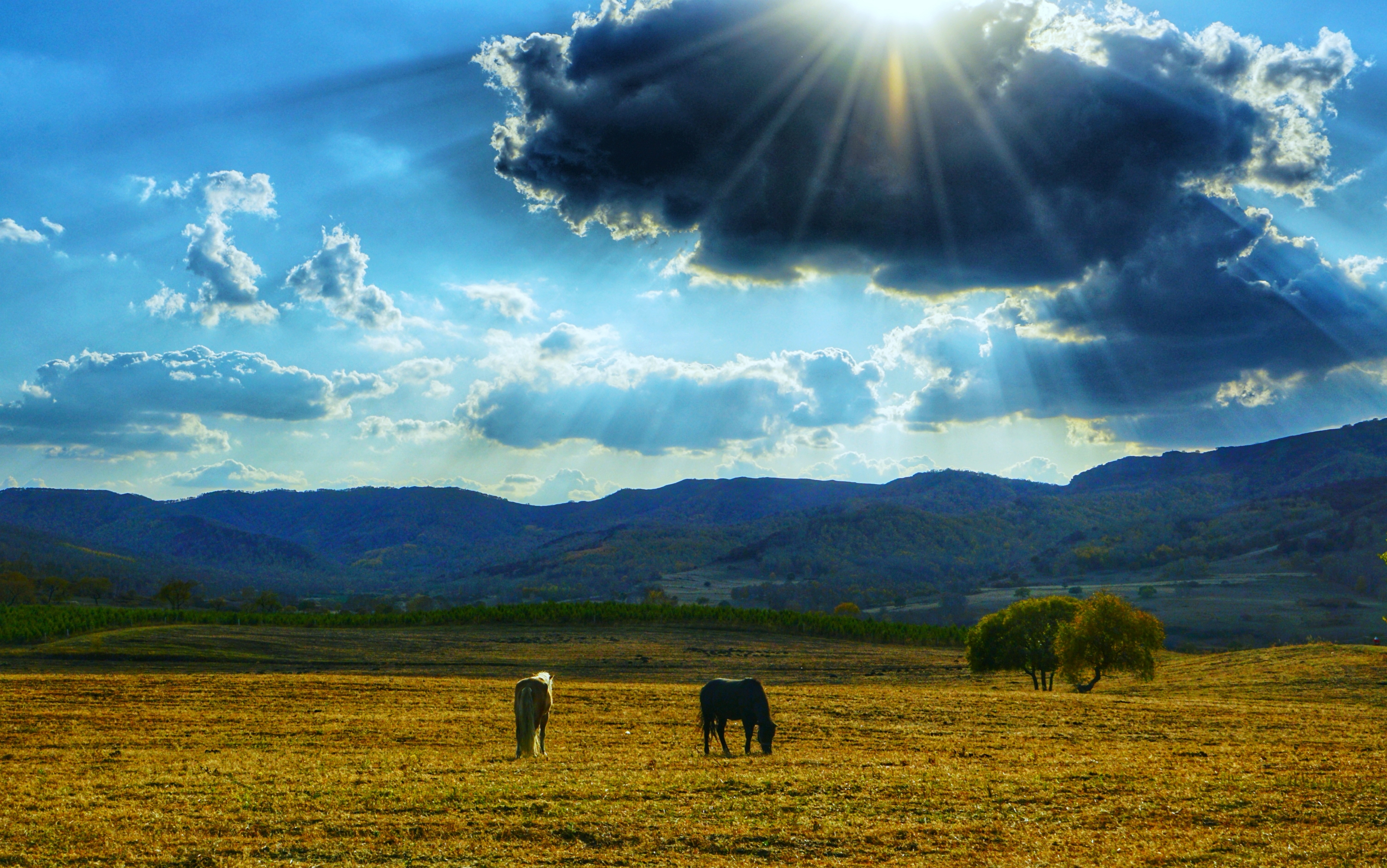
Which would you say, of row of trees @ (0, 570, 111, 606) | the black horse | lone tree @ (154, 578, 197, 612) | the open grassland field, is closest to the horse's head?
the black horse

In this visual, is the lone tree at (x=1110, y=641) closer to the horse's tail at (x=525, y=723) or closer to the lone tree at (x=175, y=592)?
the horse's tail at (x=525, y=723)

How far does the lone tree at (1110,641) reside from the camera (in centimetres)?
6188

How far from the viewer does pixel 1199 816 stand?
17672mm

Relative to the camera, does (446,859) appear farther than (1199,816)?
No

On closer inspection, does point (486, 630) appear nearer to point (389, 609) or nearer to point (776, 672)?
point (776, 672)

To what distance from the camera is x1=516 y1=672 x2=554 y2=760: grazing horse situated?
26.1 m

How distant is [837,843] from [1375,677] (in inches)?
2095

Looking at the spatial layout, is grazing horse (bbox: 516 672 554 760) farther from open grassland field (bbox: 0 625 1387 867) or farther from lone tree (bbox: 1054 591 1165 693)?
lone tree (bbox: 1054 591 1165 693)

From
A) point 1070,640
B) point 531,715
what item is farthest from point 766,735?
point 1070,640

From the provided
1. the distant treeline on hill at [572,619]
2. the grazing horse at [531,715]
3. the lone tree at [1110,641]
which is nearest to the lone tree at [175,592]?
the distant treeline on hill at [572,619]

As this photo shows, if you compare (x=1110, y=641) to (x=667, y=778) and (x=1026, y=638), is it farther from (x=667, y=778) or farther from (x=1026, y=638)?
(x=667, y=778)

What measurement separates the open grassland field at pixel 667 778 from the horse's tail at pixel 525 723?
0.64m

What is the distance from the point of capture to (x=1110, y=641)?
203 feet

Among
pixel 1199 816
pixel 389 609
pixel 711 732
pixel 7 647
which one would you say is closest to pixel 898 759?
pixel 711 732
